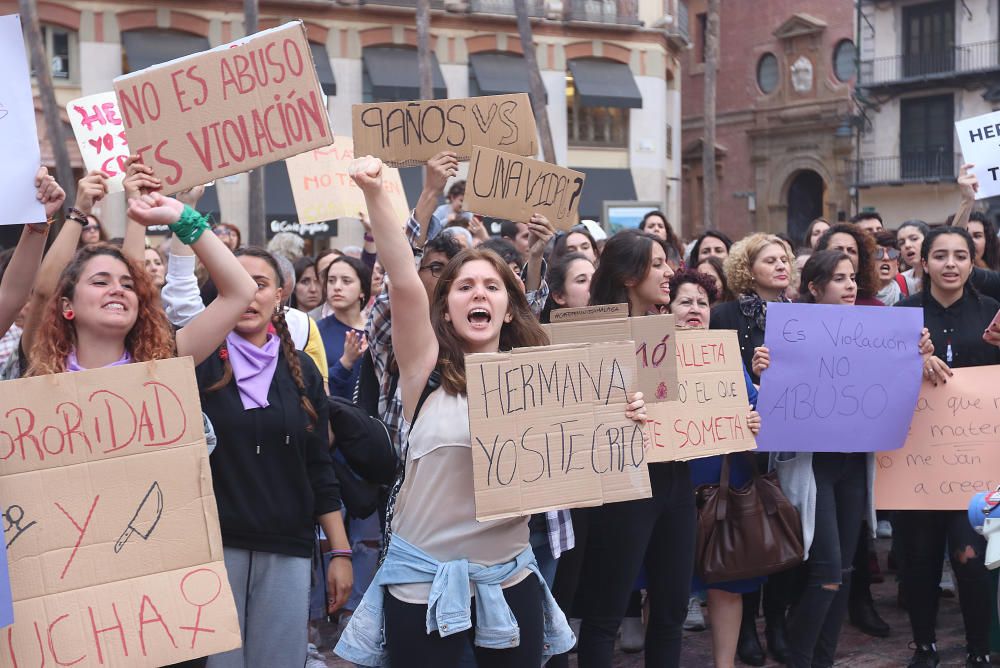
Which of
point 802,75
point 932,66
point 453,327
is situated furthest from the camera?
point 802,75

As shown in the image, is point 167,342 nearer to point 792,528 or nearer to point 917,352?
point 792,528

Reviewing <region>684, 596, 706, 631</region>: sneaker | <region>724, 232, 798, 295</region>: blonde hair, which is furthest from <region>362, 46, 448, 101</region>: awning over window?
<region>684, 596, 706, 631</region>: sneaker

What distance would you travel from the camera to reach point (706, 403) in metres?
4.71

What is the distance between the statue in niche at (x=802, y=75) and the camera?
120 feet

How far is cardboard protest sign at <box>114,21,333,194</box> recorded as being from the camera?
404 cm

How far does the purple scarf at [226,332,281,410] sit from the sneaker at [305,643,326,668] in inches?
69.8

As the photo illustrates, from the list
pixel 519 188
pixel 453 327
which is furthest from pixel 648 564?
pixel 519 188

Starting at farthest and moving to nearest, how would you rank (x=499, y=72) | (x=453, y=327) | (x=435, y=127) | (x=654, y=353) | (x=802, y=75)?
(x=802, y=75), (x=499, y=72), (x=435, y=127), (x=654, y=353), (x=453, y=327)

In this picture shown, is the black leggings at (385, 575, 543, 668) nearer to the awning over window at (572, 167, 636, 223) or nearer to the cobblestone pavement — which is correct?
the cobblestone pavement

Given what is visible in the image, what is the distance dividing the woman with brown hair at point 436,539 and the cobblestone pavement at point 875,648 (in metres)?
2.46

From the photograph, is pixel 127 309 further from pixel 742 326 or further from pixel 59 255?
pixel 742 326

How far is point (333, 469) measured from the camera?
156 inches

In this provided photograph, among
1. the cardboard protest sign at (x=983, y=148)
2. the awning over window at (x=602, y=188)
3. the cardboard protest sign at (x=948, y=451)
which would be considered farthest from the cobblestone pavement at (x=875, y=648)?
the awning over window at (x=602, y=188)

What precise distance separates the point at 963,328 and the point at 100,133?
15.2ft
